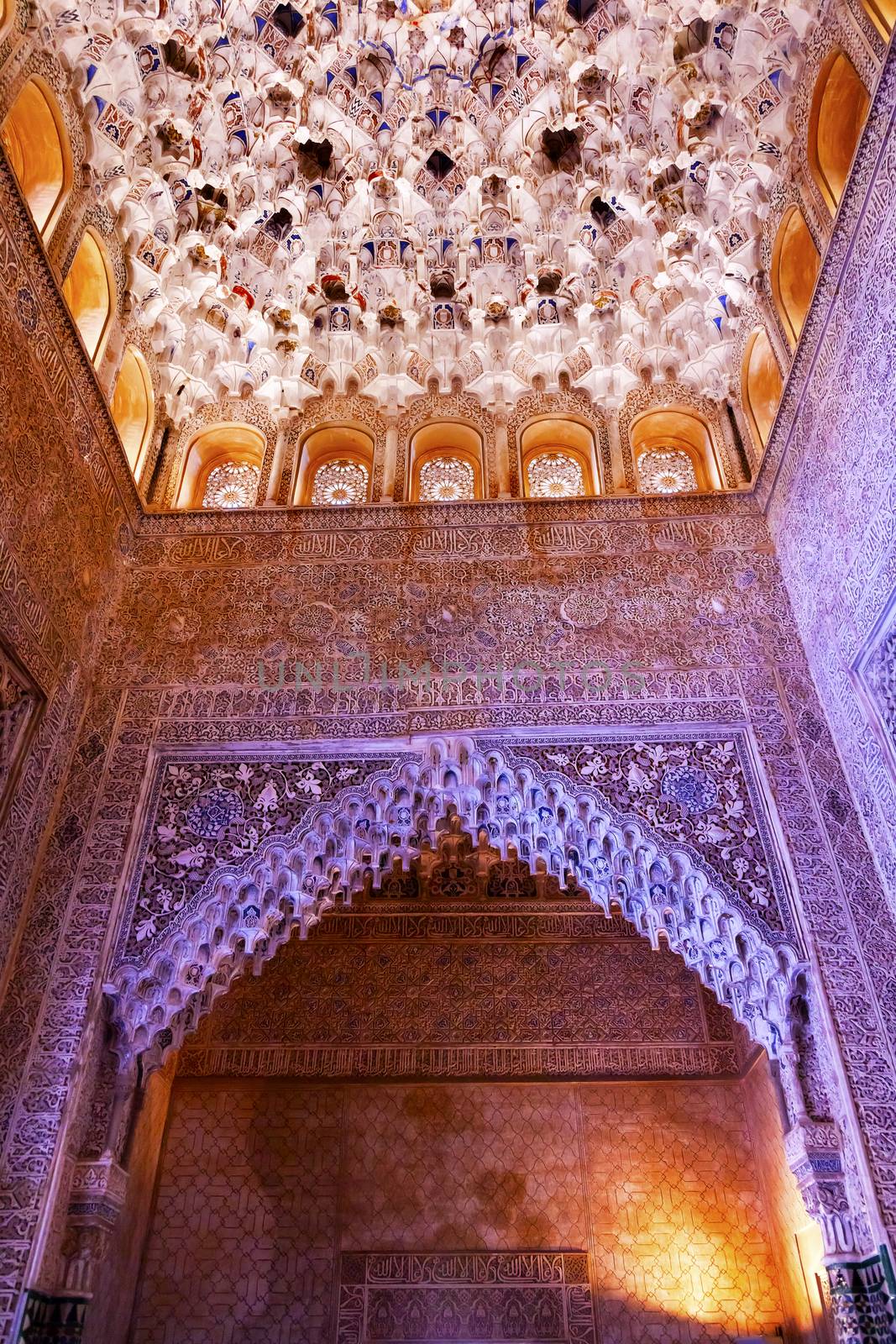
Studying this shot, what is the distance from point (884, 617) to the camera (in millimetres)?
4180

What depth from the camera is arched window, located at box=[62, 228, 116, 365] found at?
5.30m

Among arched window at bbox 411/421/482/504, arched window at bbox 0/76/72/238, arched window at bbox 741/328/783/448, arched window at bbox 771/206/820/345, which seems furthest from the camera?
arched window at bbox 411/421/482/504

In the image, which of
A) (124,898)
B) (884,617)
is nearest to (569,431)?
→ (884,617)

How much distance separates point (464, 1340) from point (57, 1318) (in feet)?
8.66

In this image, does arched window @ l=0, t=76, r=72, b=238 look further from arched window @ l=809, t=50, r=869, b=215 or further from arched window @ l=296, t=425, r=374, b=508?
arched window @ l=809, t=50, r=869, b=215

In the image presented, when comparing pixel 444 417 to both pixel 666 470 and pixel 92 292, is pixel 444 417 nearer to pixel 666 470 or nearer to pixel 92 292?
pixel 666 470

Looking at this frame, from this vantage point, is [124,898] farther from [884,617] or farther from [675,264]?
[675,264]

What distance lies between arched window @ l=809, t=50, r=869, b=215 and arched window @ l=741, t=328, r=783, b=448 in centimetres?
110

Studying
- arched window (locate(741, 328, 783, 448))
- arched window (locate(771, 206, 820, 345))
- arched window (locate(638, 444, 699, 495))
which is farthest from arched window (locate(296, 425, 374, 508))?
arched window (locate(771, 206, 820, 345))

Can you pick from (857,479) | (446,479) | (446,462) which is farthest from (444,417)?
(857,479)

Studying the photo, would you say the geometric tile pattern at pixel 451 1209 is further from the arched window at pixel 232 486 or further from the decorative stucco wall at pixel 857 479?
the arched window at pixel 232 486

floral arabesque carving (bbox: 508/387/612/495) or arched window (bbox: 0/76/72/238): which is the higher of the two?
floral arabesque carving (bbox: 508/387/612/495)

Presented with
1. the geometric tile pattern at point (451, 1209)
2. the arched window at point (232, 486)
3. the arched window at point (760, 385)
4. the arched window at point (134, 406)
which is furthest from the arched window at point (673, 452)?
the geometric tile pattern at point (451, 1209)

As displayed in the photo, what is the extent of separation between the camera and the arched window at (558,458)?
247 inches
